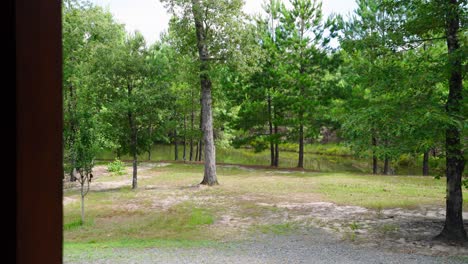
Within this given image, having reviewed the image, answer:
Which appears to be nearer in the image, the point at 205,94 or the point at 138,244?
the point at 138,244

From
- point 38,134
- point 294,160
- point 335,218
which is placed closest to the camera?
point 38,134

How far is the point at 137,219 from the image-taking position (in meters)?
12.7

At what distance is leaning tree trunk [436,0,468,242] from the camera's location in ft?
28.0

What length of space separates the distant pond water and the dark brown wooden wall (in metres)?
28.2

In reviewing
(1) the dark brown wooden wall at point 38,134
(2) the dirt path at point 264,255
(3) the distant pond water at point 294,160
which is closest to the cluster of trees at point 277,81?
(2) the dirt path at point 264,255

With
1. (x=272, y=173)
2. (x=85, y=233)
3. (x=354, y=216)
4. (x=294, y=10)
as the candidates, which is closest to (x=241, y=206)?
(x=354, y=216)

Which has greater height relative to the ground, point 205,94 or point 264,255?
point 205,94

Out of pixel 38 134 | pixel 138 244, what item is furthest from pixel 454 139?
pixel 38 134

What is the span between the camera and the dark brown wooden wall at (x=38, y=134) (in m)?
0.56

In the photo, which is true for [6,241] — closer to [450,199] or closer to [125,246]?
[125,246]

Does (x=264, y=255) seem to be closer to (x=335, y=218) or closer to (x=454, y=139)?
(x=335, y=218)

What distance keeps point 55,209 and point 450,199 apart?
1069 centimetres

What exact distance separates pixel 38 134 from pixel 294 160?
36.4 meters

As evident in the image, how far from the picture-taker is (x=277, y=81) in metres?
26.3
